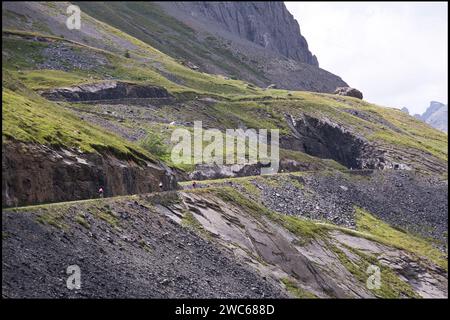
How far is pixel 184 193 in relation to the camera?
67.4 metres

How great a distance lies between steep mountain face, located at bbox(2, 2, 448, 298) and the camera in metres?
49.4

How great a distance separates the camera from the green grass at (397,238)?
10081 centimetres

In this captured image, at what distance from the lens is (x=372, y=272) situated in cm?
8638

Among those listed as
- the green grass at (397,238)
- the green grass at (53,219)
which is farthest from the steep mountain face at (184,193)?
the green grass at (397,238)

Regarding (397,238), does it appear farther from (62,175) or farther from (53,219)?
(53,219)

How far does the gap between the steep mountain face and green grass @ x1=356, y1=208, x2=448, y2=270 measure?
348 millimetres

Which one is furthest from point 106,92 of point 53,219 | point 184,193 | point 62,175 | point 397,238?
point 53,219

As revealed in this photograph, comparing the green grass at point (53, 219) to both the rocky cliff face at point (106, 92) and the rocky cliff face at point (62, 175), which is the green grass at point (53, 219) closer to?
the rocky cliff face at point (62, 175)

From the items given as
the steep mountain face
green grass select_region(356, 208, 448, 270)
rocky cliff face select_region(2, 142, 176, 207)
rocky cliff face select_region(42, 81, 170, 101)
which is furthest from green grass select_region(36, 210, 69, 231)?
rocky cliff face select_region(42, 81, 170, 101)

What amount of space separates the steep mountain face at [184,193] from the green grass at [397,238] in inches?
13.7

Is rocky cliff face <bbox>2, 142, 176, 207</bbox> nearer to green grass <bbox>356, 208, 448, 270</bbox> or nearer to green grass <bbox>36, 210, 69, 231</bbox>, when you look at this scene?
green grass <bbox>36, 210, 69, 231</bbox>
